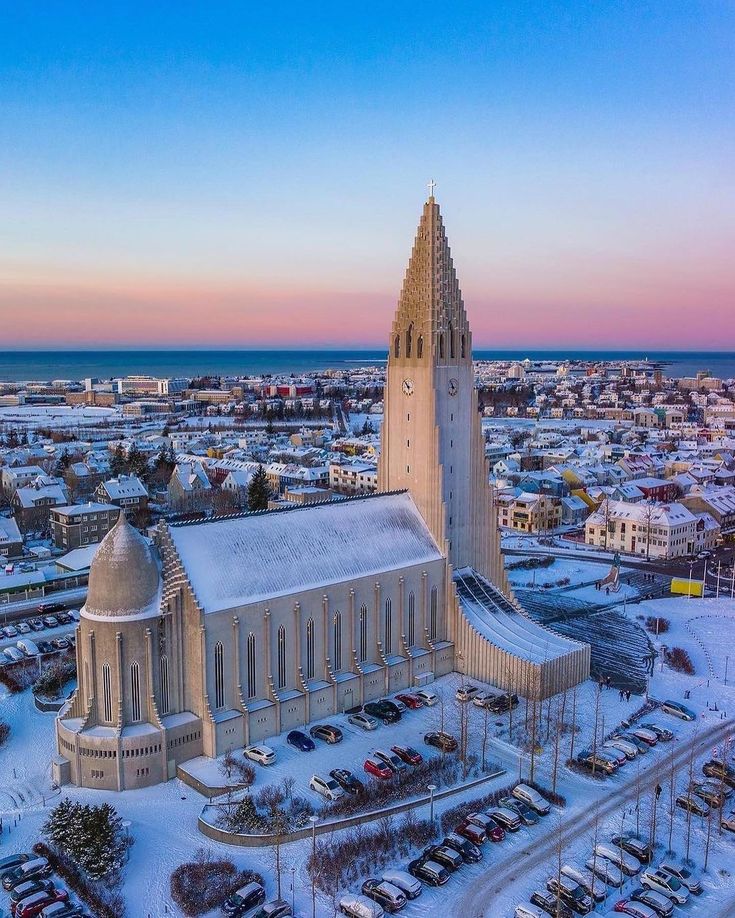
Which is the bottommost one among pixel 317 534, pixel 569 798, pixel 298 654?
pixel 569 798

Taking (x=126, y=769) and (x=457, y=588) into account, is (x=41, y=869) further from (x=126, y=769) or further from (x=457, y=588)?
(x=457, y=588)

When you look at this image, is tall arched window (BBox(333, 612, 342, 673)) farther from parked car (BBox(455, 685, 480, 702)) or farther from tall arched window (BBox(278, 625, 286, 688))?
parked car (BBox(455, 685, 480, 702))

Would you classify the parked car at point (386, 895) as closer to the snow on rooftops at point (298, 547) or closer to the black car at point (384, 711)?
the black car at point (384, 711)

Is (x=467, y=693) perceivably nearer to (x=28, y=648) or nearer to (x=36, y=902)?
(x=36, y=902)

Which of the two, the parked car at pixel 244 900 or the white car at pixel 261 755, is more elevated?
the white car at pixel 261 755

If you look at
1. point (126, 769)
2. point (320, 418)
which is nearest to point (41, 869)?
point (126, 769)

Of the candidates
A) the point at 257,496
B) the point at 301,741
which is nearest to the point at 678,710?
the point at 301,741

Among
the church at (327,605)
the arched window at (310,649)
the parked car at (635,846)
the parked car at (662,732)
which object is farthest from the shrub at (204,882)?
the parked car at (662,732)

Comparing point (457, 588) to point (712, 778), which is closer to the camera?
point (712, 778)
